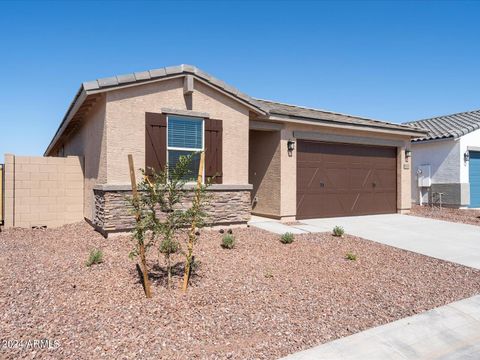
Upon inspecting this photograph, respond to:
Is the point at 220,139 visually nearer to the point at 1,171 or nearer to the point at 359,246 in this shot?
the point at 359,246

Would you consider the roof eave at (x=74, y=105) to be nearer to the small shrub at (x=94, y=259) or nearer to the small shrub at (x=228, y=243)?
the small shrub at (x=94, y=259)

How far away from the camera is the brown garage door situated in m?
12.6

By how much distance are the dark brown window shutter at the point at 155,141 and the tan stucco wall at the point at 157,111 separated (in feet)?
0.42

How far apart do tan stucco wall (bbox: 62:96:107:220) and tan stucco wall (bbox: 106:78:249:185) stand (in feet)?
1.05

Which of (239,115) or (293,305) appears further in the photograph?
(239,115)

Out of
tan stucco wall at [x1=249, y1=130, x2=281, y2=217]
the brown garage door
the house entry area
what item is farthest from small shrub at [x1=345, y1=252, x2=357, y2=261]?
the house entry area

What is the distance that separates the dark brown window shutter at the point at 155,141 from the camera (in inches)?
363

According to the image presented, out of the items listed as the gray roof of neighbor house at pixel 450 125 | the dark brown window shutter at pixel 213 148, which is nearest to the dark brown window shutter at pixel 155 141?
the dark brown window shutter at pixel 213 148

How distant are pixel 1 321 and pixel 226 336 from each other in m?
2.74

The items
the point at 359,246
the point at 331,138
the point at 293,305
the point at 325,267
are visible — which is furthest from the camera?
the point at 331,138

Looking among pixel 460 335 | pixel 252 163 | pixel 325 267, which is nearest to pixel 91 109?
pixel 252 163

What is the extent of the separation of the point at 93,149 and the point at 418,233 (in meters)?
9.75

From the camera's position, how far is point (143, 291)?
5496 millimetres

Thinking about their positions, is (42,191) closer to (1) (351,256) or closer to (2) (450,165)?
(1) (351,256)
